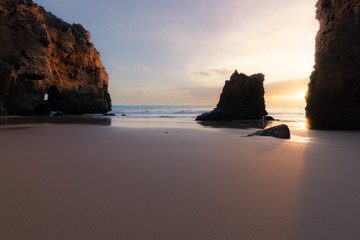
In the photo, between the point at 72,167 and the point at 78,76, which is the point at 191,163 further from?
the point at 78,76

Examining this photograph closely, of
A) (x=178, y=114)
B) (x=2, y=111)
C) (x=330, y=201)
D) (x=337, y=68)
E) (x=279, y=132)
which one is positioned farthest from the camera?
(x=178, y=114)

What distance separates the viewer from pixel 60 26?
2673 cm

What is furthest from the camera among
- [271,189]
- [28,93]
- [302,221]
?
[28,93]

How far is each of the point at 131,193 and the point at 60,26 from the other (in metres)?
32.5

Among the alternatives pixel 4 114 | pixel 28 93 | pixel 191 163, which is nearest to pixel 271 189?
pixel 191 163

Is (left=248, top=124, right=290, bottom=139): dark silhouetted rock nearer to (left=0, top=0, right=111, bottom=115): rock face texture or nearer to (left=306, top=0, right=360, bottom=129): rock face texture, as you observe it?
(left=306, top=0, right=360, bottom=129): rock face texture

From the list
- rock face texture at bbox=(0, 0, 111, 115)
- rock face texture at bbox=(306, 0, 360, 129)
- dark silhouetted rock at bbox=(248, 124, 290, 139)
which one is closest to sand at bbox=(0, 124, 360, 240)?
dark silhouetted rock at bbox=(248, 124, 290, 139)

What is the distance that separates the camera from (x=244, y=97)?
25.5m

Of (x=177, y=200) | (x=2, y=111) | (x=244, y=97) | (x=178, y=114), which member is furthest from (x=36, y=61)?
(x=177, y=200)

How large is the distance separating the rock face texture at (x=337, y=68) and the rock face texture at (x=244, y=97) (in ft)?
46.3

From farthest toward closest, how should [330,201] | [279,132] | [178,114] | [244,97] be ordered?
1. [178,114]
2. [244,97]
3. [279,132]
4. [330,201]

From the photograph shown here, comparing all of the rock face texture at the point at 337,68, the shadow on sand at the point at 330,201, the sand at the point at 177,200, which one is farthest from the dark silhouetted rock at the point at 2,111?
the rock face texture at the point at 337,68

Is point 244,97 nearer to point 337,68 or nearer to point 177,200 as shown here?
point 337,68

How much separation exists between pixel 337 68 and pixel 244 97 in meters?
16.0
